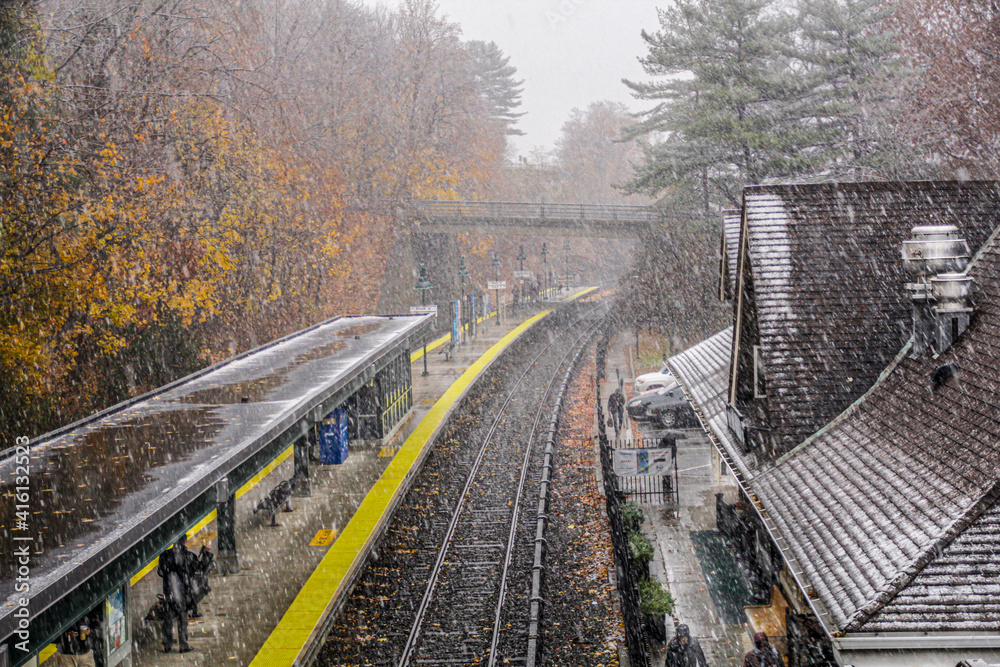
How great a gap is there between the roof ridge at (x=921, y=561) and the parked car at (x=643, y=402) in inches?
766

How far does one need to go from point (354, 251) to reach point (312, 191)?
7.74 m

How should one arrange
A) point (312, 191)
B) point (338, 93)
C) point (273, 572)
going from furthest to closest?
point (338, 93) < point (312, 191) < point (273, 572)

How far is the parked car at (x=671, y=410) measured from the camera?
2570 cm

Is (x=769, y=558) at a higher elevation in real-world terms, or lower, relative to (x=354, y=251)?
lower

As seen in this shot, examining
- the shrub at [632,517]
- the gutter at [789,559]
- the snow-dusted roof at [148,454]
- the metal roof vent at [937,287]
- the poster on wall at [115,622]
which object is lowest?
the shrub at [632,517]

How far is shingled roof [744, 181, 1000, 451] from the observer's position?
33.2ft

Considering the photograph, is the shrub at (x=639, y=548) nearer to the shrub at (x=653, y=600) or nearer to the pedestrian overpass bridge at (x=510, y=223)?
the shrub at (x=653, y=600)

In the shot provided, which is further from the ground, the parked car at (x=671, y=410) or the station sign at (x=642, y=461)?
the station sign at (x=642, y=461)

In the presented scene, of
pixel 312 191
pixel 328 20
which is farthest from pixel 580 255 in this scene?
pixel 312 191

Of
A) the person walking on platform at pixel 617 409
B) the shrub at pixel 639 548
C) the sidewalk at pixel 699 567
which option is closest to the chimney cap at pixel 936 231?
the sidewalk at pixel 699 567

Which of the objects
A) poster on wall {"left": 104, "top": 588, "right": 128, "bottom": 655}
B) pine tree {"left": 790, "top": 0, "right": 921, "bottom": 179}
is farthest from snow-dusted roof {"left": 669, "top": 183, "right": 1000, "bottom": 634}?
pine tree {"left": 790, "top": 0, "right": 921, "bottom": 179}

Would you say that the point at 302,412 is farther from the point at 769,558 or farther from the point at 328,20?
the point at 328,20

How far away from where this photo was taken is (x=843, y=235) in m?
11.2

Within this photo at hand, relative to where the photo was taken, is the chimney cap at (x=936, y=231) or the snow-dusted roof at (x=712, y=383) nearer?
the chimney cap at (x=936, y=231)
